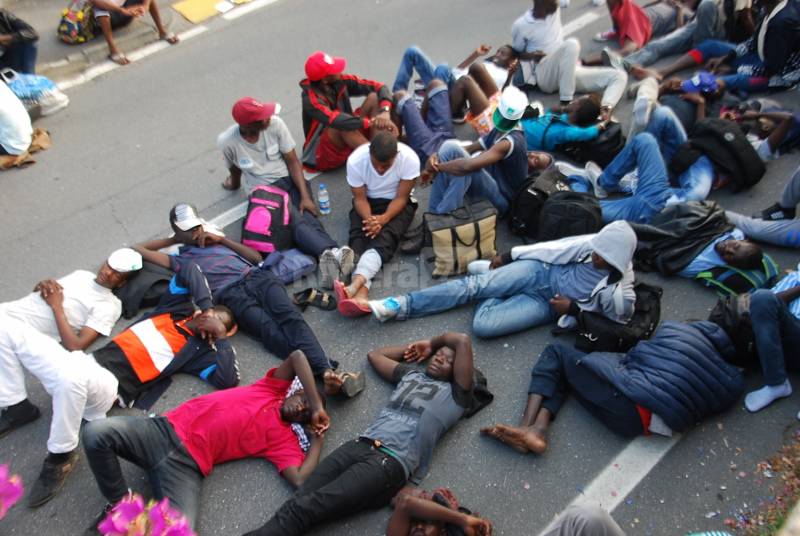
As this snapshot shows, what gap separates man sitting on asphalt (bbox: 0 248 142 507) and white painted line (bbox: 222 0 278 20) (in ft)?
17.9

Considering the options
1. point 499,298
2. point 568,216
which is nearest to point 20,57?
point 499,298

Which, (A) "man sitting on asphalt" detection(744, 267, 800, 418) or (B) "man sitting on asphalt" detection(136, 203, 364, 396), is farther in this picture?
(B) "man sitting on asphalt" detection(136, 203, 364, 396)

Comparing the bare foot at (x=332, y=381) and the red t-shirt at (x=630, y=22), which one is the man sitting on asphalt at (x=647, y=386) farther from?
the red t-shirt at (x=630, y=22)

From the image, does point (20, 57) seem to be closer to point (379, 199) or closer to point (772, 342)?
point (379, 199)

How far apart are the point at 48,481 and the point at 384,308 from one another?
2.51 metres

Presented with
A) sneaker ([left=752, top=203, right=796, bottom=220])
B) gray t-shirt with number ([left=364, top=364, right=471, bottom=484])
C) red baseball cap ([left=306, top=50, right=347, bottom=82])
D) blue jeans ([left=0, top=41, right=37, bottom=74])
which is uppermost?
red baseball cap ([left=306, top=50, right=347, bottom=82])

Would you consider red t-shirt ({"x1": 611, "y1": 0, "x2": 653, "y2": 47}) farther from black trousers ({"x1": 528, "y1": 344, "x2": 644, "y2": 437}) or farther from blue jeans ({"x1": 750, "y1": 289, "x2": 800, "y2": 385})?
black trousers ({"x1": 528, "y1": 344, "x2": 644, "y2": 437})

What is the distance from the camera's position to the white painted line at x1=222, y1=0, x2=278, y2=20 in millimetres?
9117

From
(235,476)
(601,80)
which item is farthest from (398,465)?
(601,80)

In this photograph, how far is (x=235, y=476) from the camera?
4098 mm

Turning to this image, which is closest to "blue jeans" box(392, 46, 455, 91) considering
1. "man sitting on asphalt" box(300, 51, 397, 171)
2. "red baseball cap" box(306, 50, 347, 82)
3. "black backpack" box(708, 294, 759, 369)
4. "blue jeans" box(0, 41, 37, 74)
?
"man sitting on asphalt" box(300, 51, 397, 171)

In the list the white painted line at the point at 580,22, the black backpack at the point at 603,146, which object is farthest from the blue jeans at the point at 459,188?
the white painted line at the point at 580,22

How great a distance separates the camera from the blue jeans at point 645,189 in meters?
5.45

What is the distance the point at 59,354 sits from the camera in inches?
164
